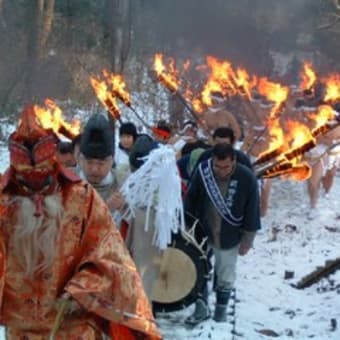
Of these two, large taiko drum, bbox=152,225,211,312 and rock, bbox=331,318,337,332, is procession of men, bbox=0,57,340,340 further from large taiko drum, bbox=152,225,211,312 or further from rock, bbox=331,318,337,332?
rock, bbox=331,318,337,332

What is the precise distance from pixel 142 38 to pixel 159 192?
2059 cm

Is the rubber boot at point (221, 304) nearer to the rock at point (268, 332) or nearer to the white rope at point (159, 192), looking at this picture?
the rock at point (268, 332)

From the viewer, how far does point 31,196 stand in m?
4.24

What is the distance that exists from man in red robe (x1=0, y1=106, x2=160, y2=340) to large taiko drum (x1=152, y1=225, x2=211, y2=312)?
3.09 metres

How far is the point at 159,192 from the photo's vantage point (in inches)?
265

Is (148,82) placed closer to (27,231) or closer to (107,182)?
(107,182)

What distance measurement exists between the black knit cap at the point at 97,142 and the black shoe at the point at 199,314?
2.53 m

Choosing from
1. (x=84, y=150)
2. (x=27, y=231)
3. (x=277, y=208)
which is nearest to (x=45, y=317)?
(x=27, y=231)

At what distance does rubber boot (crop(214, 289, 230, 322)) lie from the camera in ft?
26.0

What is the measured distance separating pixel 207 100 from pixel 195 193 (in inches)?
283

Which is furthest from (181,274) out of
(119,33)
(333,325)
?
(119,33)

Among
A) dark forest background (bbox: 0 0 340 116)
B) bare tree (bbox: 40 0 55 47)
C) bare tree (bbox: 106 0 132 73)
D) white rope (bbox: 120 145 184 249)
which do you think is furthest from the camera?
dark forest background (bbox: 0 0 340 116)

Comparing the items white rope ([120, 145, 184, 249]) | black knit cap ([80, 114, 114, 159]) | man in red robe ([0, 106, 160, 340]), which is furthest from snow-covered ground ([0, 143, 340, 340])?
man in red robe ([0, 106, 160, 340])

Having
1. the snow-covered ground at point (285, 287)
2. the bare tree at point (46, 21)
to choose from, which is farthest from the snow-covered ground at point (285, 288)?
the bare tree at point (46, 21)
